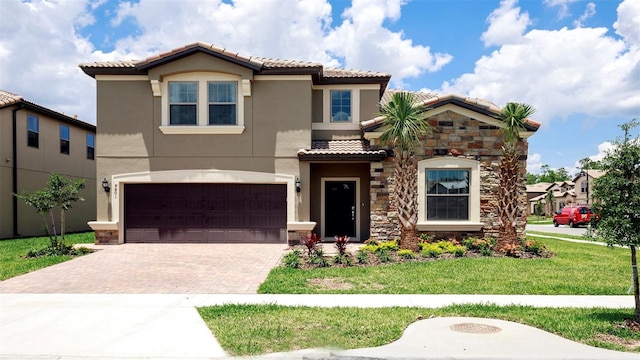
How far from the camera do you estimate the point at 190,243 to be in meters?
16.9

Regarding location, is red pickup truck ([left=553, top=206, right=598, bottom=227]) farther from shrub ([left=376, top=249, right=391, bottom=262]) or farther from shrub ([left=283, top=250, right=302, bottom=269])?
shrub ([left=283, top=250, right=302, bottom=269])

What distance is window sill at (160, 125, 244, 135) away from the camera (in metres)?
16.4

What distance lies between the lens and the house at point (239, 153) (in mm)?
15930

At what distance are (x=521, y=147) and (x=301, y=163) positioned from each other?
7709mm

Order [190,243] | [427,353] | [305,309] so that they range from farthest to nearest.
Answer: [190,243] → [305,309] → [427,353]

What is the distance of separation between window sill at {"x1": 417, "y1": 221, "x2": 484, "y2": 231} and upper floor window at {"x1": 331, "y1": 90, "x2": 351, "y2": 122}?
5053mm

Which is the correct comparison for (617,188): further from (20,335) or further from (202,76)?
(202,76)

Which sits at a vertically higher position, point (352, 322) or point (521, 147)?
point (521, 147)

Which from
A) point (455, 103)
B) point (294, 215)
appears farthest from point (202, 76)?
point (455, 103)

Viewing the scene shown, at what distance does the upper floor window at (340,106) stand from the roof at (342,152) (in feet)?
3.87

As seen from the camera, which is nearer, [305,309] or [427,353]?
[427,353]

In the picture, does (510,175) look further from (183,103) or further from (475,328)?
(183,103)

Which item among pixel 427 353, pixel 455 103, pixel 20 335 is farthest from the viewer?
pixel 455 103

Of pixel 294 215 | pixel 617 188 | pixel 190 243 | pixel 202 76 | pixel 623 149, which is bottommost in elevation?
pixel 190 243
